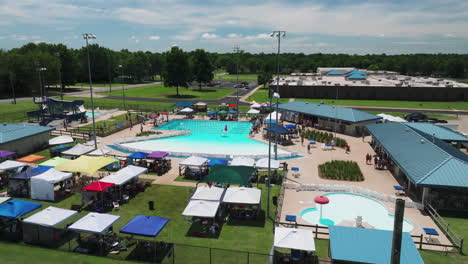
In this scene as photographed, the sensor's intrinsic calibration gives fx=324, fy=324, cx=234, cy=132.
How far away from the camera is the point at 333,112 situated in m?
49.1

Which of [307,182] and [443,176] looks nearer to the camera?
[443,176]

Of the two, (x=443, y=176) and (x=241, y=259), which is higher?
(x=443, y=176)

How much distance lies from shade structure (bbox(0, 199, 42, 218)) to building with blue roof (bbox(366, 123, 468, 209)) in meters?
25.9

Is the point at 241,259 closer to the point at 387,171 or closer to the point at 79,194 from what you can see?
the point at 79,194

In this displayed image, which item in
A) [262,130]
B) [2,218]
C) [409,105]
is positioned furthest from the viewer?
[409,105]

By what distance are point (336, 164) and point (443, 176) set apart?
408 inches

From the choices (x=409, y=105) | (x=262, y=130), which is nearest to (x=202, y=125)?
(x=262, y=130)

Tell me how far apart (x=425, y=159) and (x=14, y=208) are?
2958 cm

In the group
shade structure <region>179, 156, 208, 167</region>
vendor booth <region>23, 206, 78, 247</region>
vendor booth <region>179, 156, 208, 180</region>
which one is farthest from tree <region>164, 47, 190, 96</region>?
vendor booth <region>23, 206, 78, 247</region>

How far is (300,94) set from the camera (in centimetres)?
8588

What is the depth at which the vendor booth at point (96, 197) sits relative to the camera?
75.9 ft

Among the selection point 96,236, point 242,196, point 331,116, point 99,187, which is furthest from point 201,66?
point 96,236

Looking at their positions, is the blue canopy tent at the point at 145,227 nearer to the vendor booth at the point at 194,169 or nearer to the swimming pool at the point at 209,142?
the vendor booth at the point at 194,169

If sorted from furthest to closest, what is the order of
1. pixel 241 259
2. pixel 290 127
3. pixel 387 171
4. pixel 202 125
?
pixel 202 125, pixel 290 127, pixel 387 171, pixel 241 259
